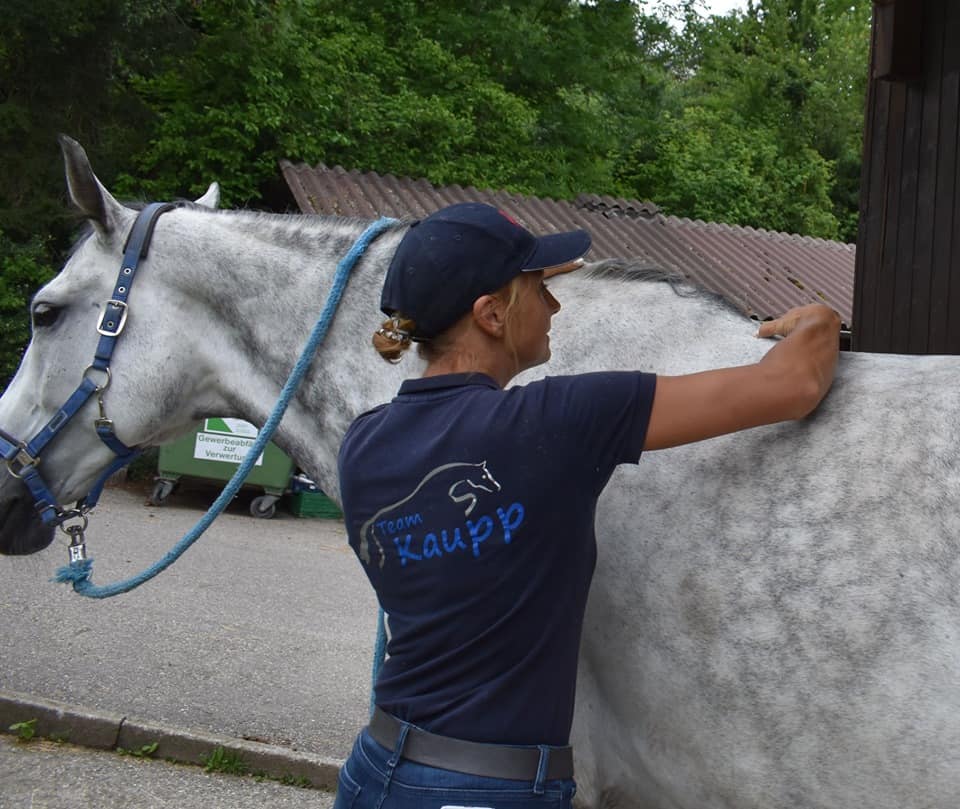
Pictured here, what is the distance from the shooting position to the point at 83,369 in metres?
2.80

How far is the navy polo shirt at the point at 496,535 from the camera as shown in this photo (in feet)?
5.58

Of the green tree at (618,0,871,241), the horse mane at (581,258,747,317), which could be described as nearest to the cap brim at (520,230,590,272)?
the horse mane at (581,258,747,317)

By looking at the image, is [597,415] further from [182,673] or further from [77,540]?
[182,673]

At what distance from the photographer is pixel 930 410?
6.14 feet

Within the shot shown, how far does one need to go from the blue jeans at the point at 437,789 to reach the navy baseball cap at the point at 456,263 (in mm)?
771

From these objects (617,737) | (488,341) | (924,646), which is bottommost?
(617,737)

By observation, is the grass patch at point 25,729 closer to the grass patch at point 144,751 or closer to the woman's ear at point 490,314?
the grass patch at point 144,751

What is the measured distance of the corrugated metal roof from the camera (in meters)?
12.2

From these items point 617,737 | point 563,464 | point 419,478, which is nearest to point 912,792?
point 617,737

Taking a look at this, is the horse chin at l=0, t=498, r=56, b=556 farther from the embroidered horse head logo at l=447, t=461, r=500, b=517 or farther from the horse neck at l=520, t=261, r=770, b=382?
the embroidered horse head logo at l=447, t=461, r=500, b=517

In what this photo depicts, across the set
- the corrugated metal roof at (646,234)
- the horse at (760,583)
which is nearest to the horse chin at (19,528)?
the horse at (760,583)

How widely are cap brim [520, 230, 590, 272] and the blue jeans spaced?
2.92 feet

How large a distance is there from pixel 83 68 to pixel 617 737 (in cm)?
1299

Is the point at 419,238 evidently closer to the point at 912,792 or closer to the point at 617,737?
the point at 617,737
